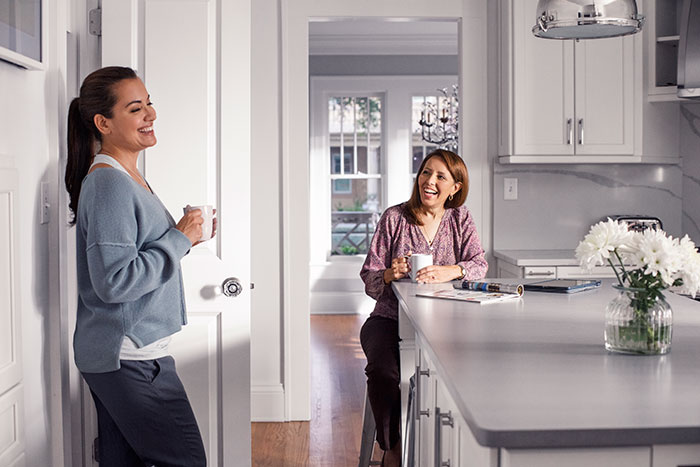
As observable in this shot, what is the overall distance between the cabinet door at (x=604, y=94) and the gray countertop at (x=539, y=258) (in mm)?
554

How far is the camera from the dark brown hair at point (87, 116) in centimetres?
207

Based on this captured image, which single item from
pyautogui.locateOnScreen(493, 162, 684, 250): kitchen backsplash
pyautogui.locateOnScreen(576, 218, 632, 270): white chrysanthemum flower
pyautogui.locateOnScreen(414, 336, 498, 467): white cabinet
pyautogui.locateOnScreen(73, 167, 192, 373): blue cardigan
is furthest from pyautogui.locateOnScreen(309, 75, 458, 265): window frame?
pyautogui.locateOnScreen(576, 218, 632, 270): white chrysanthemum flower

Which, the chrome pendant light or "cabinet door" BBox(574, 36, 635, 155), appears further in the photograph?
"cabinet door" BBox(574, 36, 635, 155)

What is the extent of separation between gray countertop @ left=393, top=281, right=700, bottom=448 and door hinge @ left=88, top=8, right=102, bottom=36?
153cm

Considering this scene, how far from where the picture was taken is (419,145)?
791 centimetres

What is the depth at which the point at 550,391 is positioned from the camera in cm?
129

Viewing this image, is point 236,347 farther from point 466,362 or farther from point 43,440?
point 466,362

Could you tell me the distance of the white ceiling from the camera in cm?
732

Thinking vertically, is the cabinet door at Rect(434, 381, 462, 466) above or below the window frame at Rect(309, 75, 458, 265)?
below

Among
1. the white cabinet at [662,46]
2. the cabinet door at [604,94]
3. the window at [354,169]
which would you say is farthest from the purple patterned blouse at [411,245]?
Answer: the window at [354,169]

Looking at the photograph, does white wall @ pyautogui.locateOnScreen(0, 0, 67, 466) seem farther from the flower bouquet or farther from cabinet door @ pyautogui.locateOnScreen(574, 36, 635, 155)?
cabinet door @ pyautogui.locateOnScreen(574, 36, 635, 155)

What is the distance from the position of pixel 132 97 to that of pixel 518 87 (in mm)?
2487

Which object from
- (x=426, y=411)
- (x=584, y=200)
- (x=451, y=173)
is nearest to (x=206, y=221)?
(x=426, y=411)

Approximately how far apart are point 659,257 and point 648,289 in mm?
77
